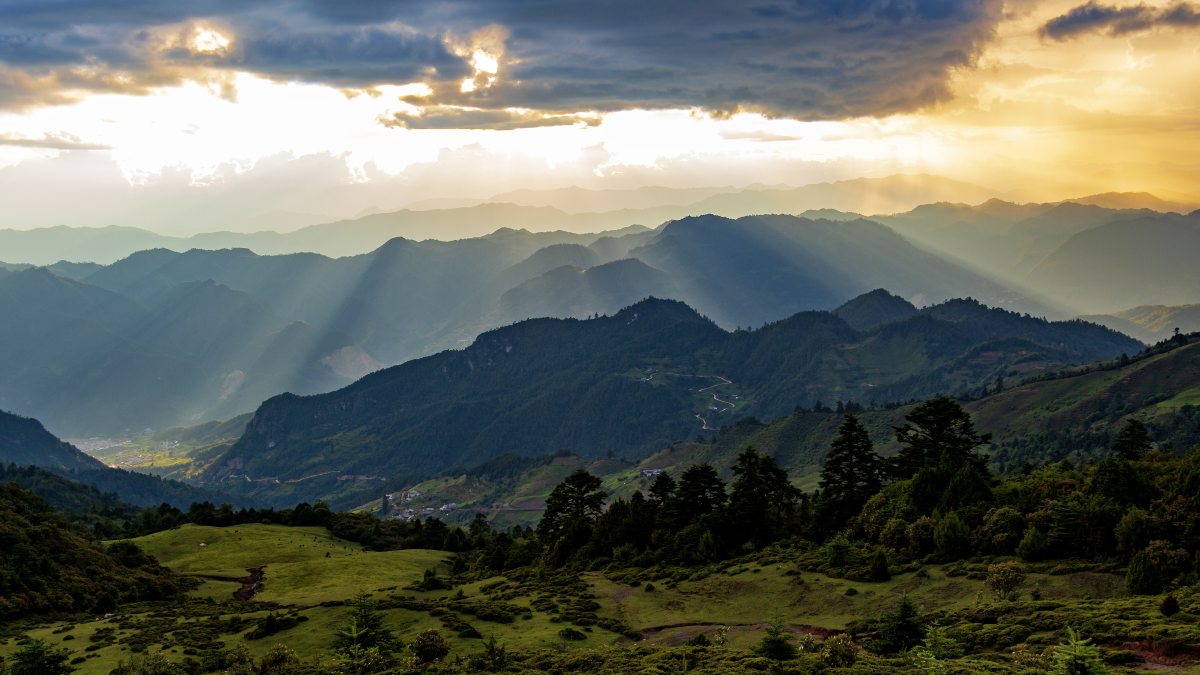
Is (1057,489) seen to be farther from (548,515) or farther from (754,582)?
(548,515)

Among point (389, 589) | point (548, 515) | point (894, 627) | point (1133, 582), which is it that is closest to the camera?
point (894, 627)

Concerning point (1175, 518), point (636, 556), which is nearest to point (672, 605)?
point (636, 556)

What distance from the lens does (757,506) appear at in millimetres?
91062

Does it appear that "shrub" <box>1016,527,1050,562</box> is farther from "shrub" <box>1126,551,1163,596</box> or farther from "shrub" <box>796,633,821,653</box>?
"shrub" <box>796,633,821,653</box>

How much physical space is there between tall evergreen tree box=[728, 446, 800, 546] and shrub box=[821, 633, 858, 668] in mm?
45958

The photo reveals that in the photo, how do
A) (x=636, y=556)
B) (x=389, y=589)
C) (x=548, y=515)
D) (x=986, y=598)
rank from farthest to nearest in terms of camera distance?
1. (x=548, y=515)
2. (x=636, y=556)
3. (x=389, y=589)
4. (x=986, y=598)

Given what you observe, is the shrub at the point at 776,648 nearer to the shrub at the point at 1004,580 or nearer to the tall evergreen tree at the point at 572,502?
the shrub at the point at 1004,580

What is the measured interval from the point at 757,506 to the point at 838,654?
51614 millimetres

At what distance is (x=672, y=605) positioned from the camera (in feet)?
214

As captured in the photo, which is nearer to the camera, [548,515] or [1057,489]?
[1057,489]

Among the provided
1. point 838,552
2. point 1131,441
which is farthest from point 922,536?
point 1131,441

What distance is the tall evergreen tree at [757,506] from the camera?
89.2 m

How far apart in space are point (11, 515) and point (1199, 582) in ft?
343

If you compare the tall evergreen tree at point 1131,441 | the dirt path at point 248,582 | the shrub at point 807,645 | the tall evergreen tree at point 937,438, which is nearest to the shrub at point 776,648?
the shrub at point 807,645
